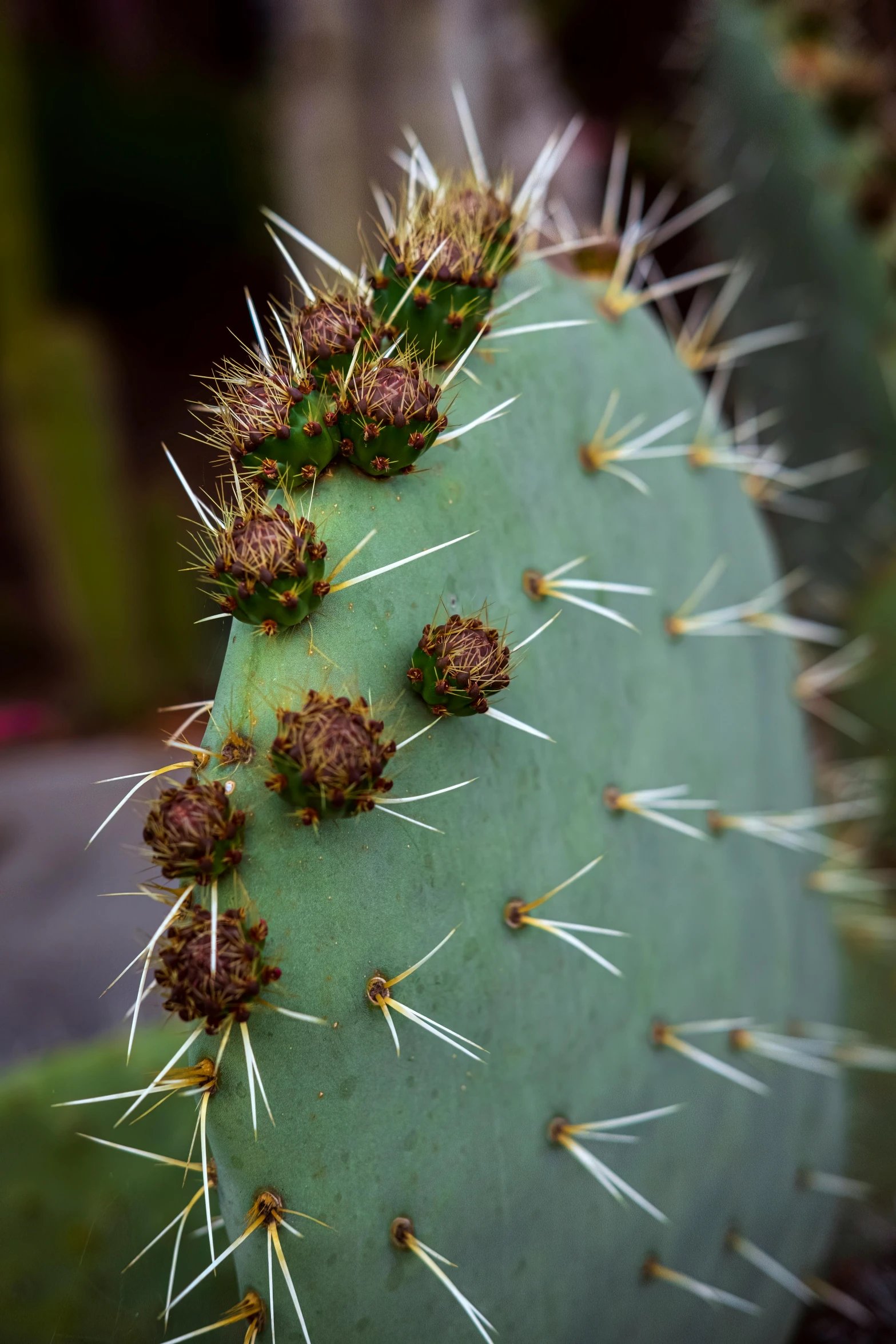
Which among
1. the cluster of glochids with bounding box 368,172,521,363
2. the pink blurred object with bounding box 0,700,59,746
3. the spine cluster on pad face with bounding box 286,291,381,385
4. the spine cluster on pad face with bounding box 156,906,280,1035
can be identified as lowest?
the pink blurred object with bounding box 0,700,59,746

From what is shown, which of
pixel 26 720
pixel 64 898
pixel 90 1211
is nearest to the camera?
pixel 90 1211

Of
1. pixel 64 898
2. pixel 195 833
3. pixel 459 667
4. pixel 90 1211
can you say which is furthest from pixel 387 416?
pixel 64 898

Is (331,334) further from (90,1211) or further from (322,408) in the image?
(90,1211)

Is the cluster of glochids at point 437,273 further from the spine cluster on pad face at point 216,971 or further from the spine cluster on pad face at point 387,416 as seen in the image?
the spine cluster on pad face at point 216,971

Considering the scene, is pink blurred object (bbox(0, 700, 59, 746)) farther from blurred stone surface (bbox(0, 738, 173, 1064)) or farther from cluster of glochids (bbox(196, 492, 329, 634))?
cluster of glochids (bbox(196, 492, 329, 634))

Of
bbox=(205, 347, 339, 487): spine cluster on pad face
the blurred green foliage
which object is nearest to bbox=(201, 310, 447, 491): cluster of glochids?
bbox=(205, 347, 339, 487): spine cluster on pad face
